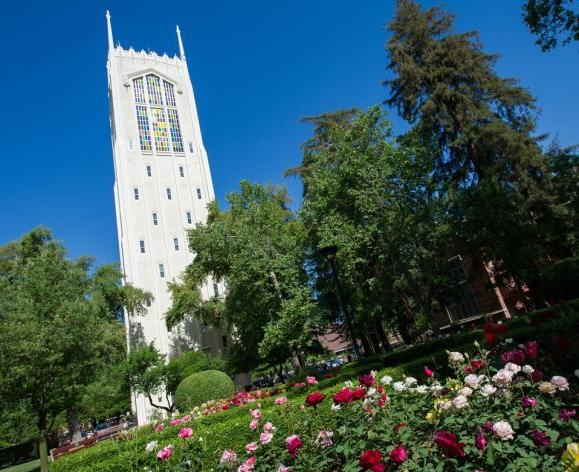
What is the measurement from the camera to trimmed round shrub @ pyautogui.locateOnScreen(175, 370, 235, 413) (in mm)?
19344

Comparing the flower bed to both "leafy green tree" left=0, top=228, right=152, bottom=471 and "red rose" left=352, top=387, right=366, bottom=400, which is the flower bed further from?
"leafy green tree" left=0, top=228, right=152, bottom=471

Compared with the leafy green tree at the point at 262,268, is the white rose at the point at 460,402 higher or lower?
lower

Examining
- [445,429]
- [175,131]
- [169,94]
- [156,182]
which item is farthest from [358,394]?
[169,94]

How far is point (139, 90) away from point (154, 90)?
1.94 m

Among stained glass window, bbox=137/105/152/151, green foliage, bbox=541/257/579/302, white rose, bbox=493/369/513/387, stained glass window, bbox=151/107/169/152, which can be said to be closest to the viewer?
white rose, bbox=493/369/513/387

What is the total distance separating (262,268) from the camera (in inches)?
880

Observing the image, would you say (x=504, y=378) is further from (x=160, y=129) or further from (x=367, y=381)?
(x=160, y=129)

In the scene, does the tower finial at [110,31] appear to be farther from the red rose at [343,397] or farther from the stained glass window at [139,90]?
the red rose at [343,397]

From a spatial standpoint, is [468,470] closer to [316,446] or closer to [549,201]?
[316,446]

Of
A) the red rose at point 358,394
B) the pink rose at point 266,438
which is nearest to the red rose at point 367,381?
the red rose at point 358,394

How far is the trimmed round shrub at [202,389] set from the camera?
19.3 metres

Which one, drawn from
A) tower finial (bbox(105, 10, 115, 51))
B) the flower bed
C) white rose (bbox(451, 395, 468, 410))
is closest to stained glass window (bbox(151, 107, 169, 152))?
tower finial (bbox(105, 10, 115, 51))

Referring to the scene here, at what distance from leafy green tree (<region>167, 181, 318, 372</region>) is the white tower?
1344 cm

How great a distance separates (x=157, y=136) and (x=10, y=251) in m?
20.7
